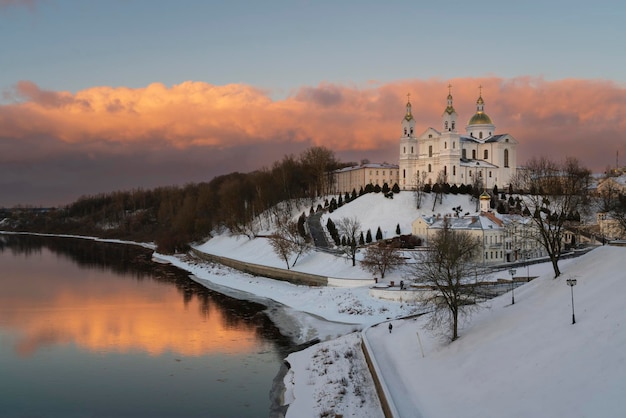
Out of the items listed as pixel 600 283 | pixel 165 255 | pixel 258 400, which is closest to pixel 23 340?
pixel 258 400

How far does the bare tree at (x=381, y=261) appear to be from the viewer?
1463 inches

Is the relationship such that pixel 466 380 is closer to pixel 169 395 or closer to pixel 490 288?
pixel 169 395

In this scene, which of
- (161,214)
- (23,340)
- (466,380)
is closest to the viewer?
(466,380)

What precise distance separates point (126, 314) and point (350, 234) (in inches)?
883

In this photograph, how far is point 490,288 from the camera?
32.0m

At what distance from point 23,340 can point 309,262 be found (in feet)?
74.2

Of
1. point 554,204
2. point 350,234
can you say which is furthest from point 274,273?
point 554,204

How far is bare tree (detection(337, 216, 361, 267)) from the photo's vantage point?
40.5 metres

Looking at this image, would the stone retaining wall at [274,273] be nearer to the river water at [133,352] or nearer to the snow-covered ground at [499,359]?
the river water at [133,352]

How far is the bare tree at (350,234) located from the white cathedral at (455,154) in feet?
49.2

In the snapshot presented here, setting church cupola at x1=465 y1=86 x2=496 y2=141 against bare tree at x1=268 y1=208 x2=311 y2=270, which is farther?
church cupola at x1=465 y1=86 x2=496 y2=141

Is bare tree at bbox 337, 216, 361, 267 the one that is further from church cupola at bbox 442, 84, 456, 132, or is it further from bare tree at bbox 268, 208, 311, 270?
church cupola at bbox 442, 84, 456, 132

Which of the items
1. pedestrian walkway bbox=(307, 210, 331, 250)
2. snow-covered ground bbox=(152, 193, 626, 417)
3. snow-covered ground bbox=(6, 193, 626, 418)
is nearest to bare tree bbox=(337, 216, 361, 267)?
pedestrian walkway bbox=(307, 210, 331, 250)

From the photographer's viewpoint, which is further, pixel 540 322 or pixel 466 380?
pixel 540 322
